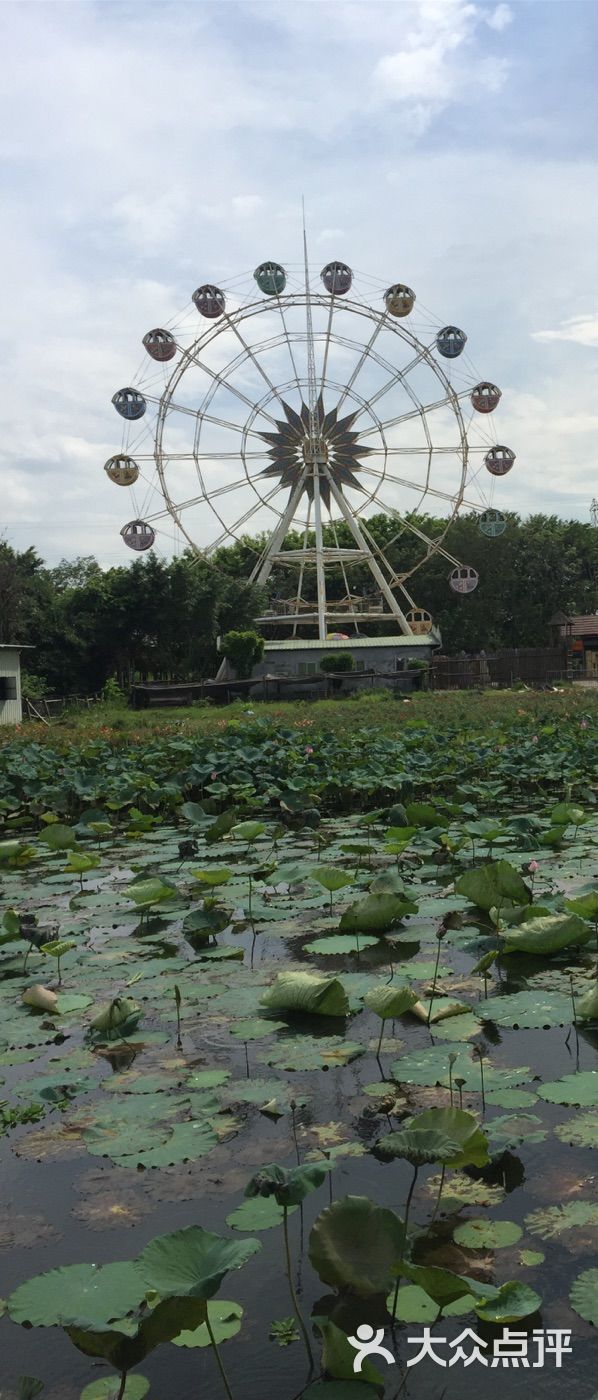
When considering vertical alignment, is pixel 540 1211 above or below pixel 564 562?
below

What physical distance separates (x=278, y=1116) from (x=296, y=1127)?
0.07m

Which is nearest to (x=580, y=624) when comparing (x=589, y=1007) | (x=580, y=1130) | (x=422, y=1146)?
(x=589, y=1007)

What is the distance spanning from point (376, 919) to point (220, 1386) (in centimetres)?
279

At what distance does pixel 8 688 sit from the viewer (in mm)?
24422

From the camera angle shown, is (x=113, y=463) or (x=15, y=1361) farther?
(x=113, y=463)

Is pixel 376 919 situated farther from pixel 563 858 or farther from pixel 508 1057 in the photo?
pixel 563 858

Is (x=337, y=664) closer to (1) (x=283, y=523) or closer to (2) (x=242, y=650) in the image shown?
(2) (x=242, y=650)

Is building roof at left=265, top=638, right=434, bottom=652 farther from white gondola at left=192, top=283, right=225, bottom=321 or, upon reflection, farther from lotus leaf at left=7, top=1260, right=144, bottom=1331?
lotus leaf at left=7, top=1260, right=144, bottom=1331

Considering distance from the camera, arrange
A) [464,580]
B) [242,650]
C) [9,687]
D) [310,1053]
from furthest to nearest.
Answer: [464,580] < [242,650] < [9,687] < [310,1053]

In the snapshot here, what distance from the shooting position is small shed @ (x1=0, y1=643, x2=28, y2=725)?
2412 cm

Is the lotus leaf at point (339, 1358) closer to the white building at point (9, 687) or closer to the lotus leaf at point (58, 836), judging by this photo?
the lotus leaf at point (58, 836)

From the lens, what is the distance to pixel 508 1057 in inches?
135

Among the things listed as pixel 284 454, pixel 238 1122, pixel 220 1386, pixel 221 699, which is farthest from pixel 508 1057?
pixel 284 454

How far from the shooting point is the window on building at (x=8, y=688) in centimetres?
2433
